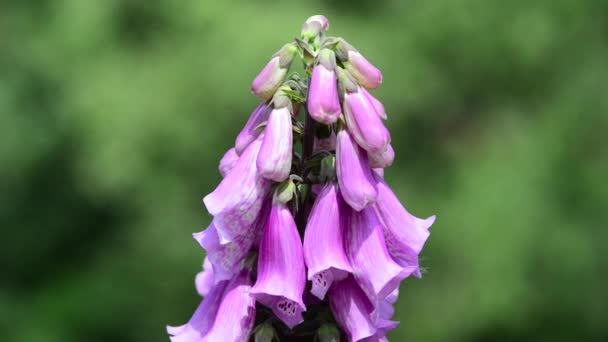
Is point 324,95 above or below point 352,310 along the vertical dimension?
above

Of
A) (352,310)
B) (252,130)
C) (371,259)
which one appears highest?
(252,130)

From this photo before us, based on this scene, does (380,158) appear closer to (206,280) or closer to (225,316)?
(225,316)

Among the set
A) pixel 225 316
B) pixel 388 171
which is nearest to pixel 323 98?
pixel 225 316

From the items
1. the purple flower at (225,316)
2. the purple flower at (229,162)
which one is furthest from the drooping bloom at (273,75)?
the purple flower at (225,316)

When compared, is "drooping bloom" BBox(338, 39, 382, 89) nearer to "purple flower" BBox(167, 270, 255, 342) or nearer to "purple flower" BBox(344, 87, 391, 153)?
"purple flower" BBox(344, 87, 391, 153)

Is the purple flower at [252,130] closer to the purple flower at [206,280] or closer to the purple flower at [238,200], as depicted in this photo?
the purple flower at [238,200]

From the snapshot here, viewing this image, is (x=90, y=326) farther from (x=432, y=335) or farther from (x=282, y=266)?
(x=282, y=266)

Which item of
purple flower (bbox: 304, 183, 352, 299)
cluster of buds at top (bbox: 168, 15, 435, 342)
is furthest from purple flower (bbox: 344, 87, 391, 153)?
purple flower (bbox: 304, 183, 352, 299)

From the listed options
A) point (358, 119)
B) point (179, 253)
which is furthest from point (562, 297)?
point (358, 119)

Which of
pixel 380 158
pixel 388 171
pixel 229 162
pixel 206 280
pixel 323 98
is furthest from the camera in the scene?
pixel 388 171
